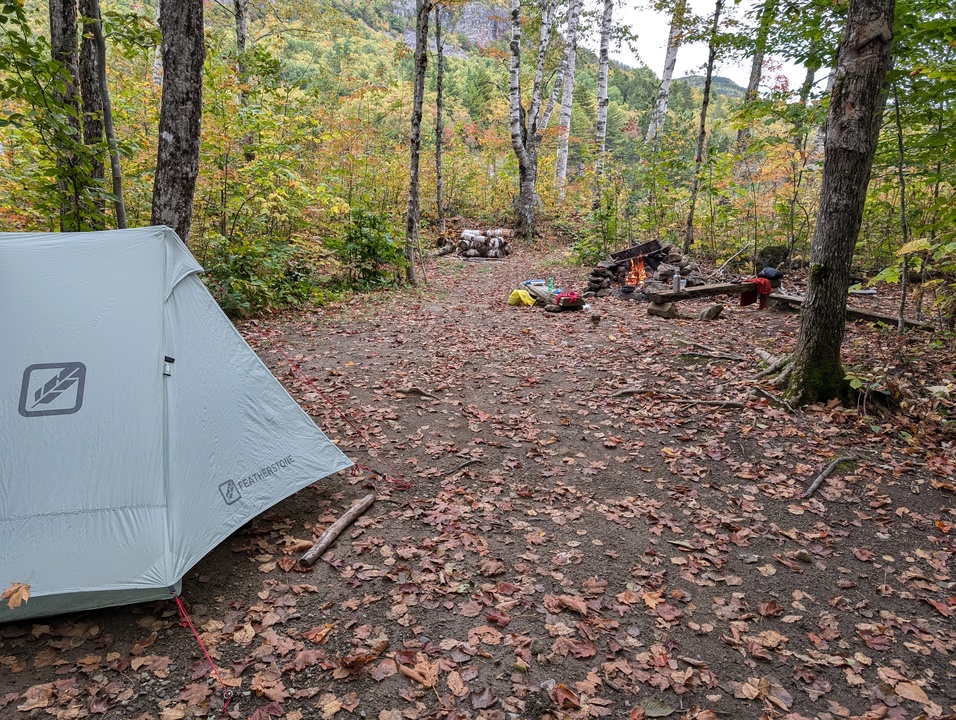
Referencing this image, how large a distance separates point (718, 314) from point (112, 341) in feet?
27.6

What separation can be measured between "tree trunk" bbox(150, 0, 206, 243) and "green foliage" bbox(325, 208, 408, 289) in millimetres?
5759

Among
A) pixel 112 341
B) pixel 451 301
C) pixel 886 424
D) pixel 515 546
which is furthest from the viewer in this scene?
pixel 451 301

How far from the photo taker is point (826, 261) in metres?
5.04

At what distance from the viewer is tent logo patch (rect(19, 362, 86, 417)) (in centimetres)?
313

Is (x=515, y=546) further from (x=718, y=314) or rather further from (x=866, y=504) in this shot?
(x=718, y=314)

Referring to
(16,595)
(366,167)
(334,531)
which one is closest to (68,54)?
(16,595)

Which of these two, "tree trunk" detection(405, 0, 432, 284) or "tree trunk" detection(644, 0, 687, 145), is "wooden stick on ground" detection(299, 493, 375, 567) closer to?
"tree trunk" detection(405, 0, 432, 284)

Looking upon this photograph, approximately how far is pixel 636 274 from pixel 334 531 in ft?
31.1

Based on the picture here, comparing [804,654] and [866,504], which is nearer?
[804,654]

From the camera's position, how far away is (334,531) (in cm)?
375

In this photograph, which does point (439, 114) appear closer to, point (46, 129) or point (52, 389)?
point (46, 129)

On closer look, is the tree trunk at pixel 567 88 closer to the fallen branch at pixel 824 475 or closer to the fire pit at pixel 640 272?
the fire pit at pixel 640 272

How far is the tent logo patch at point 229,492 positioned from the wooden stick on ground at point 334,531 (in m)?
0.61

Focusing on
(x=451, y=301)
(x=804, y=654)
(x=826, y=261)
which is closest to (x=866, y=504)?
(x=804, y=654)
